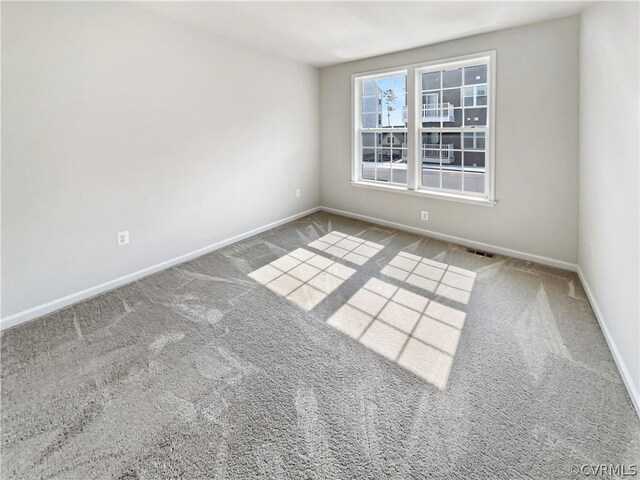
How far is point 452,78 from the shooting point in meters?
3.86

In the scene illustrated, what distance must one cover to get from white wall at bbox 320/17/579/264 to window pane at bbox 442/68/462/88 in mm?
208

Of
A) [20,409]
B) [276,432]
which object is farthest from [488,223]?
[20,409]

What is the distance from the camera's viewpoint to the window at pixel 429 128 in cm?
370

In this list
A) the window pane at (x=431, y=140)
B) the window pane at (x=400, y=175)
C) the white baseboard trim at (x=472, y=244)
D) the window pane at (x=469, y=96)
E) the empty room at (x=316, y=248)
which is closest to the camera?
the empty room at (x=316, y=248)

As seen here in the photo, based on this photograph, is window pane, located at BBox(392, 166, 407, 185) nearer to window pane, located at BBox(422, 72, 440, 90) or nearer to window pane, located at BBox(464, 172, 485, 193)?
window pane, located at BBox(464, 172, 485, 193)

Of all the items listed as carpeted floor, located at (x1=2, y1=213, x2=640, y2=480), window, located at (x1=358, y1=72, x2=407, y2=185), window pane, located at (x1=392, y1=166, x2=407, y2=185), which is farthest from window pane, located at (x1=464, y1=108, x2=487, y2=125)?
carpeted floor, located at (x1=2, y1=213, x2=640, y2=480)

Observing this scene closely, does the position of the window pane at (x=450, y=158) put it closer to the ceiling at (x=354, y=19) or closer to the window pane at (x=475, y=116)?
the window pane at (x=475, y=116)

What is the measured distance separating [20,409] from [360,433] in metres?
1.73

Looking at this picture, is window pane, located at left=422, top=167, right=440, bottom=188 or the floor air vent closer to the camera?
the floor air vent

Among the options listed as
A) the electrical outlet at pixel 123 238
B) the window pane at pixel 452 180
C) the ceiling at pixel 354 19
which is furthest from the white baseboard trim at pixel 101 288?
the window pane at pixel 452 180

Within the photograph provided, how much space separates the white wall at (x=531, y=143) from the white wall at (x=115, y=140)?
2.37 m

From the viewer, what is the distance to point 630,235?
5.75 ft

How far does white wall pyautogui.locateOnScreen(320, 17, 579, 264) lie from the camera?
3053 mm

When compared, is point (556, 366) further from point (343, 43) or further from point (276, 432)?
point (343, 43)
